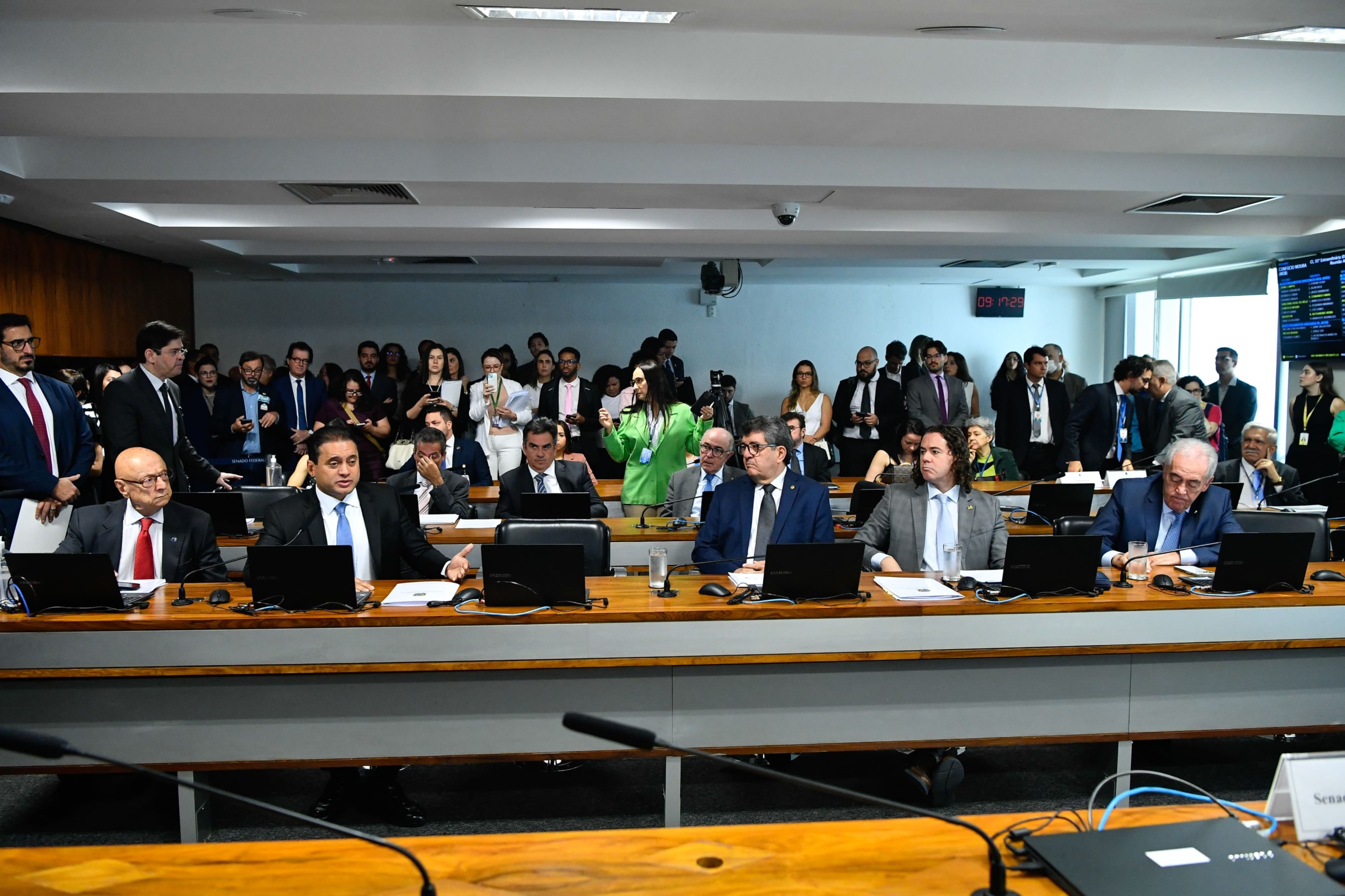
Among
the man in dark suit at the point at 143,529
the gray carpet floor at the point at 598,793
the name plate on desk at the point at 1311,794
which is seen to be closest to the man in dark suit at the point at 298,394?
the man in dark suit at the point at 143,529

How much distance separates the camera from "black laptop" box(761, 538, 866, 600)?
2865 mm

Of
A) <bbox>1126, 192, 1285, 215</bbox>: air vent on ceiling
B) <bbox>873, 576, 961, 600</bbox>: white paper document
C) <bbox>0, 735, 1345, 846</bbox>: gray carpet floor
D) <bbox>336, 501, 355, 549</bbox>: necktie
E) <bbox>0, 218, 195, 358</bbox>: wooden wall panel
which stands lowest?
<bbox>0, 735, 1345, 846</bbox>: gray carpet floor

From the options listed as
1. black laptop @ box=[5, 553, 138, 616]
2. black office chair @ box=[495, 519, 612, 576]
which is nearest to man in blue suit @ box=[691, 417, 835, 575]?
black office chair @ box=[495, 519, 612, 576]

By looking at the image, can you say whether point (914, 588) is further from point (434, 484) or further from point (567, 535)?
point (434, 484)

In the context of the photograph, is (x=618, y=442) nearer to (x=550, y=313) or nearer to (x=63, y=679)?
(x=63, y=679)

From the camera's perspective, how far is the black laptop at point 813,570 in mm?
2865

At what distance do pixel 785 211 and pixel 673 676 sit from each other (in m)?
4.16

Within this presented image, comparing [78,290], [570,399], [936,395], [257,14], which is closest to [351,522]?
A: [257,14]

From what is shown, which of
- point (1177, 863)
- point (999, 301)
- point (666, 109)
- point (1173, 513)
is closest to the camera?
point (1177, 863)

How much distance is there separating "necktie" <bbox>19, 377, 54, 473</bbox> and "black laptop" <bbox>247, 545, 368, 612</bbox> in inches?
96.2

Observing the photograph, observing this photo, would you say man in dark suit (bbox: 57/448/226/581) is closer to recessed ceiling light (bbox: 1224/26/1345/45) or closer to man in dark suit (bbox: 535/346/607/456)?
recessed ceiling light (bbox: 1224/26/1345/45)

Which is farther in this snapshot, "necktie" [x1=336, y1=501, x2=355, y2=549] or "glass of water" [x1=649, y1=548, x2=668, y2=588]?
"necktie" [x1=336, y1=501, x2=355, y2=549]

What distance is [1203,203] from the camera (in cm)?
635

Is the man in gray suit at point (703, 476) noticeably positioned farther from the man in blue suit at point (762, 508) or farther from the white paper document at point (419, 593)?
the white paper document at point (419, 593)
